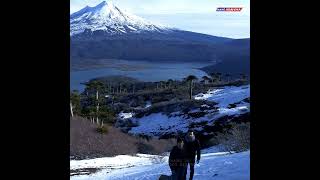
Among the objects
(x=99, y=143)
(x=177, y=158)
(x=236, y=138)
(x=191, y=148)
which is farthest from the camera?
(x=99, y=143)

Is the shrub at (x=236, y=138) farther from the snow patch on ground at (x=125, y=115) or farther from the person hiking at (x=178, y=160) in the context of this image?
Result: the person hiking at (x=178, y=160)

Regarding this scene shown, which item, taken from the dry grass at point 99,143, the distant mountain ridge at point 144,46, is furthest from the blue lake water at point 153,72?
the dry grass at point 99,143

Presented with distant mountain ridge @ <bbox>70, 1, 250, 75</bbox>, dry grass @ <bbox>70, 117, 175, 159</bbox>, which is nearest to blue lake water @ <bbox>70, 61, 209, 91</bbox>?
distant mountain ridge @ <bbox>70, 1, 250, 75</bbox>

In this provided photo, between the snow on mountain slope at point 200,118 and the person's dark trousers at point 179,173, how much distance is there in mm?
1936

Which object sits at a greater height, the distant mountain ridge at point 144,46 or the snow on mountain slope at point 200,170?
the distant mountain ridge at point 144,46

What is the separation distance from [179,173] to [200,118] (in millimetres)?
4071

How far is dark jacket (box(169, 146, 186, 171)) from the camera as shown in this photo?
679 centimetres

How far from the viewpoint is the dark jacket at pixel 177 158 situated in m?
6.79

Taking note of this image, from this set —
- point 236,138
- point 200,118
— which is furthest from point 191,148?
point 236,138

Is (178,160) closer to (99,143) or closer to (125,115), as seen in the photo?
(99,143)

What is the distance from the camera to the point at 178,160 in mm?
6969
